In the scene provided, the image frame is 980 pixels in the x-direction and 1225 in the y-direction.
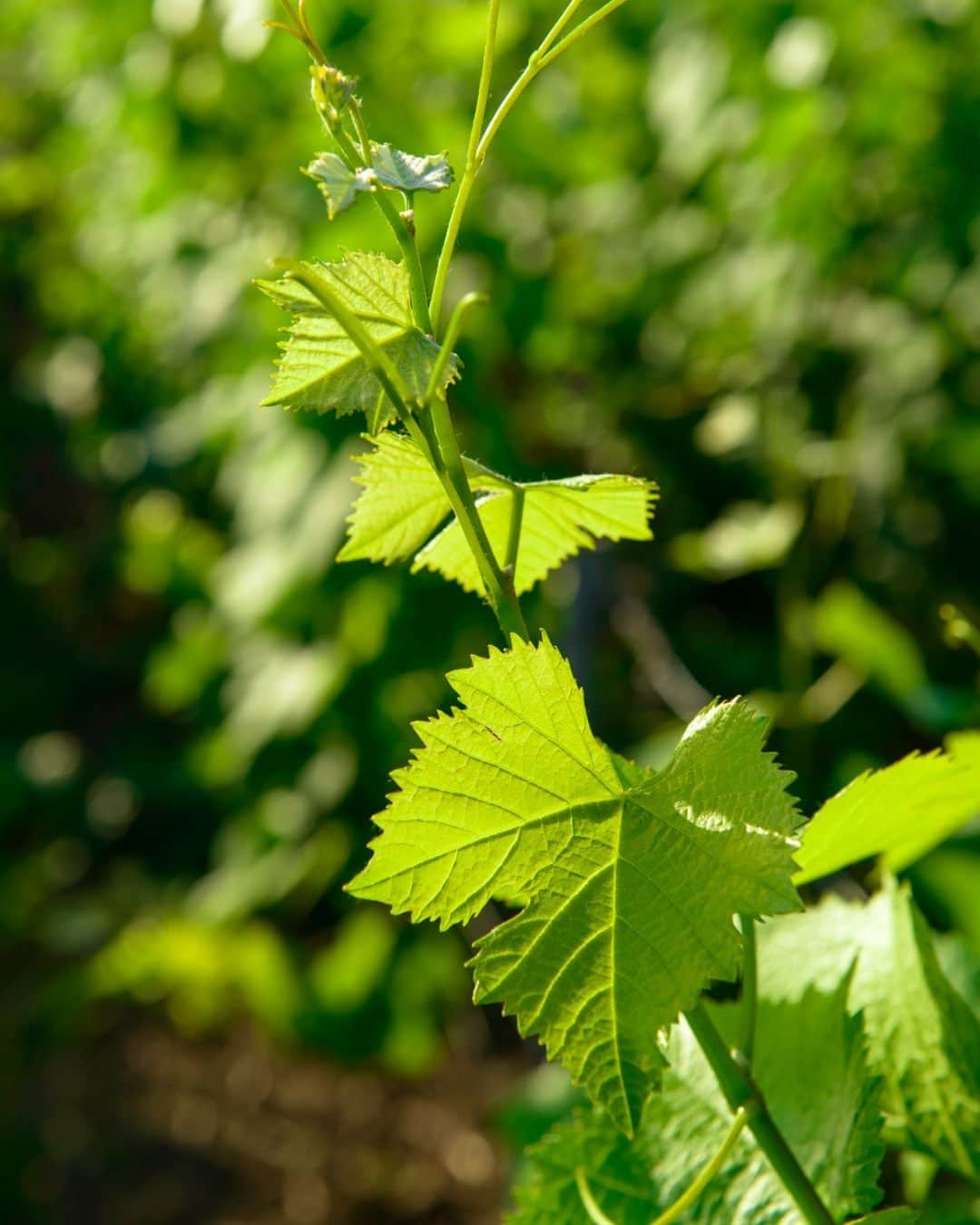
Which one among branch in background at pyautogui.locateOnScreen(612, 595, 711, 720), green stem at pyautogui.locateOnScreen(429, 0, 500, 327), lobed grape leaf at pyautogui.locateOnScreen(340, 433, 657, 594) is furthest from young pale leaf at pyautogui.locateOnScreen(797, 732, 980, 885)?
branch in background at pyautogui.locateOnScreen(612, 595, 711, 720)

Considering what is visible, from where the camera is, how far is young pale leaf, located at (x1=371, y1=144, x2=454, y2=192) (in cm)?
44

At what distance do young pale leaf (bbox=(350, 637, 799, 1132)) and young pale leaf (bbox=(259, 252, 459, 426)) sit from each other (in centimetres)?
10

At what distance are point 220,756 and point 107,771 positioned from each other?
711 millimetres

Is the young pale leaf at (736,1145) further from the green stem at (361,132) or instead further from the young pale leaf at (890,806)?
the green stem at (361,132)

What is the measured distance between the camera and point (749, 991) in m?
0.51

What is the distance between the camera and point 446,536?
540 mm

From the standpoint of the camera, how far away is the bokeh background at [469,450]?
1.70 m

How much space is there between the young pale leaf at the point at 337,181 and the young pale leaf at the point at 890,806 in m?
0.27

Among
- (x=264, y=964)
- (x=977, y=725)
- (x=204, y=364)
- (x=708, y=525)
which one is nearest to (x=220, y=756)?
(x=264, y=964)

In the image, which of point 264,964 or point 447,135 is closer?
point 447,135

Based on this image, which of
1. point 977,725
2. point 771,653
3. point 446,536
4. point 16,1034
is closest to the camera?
point 446,536

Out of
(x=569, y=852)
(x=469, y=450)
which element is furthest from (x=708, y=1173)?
(x=469, y=450)

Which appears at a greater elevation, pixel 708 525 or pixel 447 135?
pixel 447 135

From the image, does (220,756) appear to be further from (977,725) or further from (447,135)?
(977,725)
